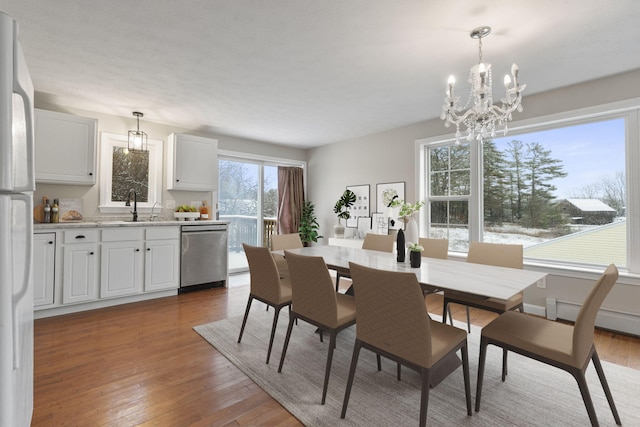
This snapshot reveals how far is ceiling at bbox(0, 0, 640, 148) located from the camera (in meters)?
1.93

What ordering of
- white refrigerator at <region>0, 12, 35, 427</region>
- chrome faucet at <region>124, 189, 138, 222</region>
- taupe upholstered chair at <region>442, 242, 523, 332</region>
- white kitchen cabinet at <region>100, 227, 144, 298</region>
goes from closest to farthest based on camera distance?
white refrigerator at <region>0, 12, 35, 427</region>
taupe upholstered chair at <region>442, 242, 523, 332</region>
white kitchen cabinet at <region>100, 227, 144, 298</region>
chrome faucet at <region>124, 189, 138, 222</region>

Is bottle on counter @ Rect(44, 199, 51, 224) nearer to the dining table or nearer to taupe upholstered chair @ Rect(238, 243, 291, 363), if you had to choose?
taupe upholstered chair @ Rect(238, 243, 291, 363)

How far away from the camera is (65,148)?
3.46 meters

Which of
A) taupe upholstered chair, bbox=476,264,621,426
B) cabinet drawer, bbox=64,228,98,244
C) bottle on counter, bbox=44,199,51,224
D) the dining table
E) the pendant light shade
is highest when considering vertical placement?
the pendant light shade

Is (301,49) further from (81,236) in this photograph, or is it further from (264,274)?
(81,236)

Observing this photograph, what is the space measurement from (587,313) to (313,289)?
1424mm

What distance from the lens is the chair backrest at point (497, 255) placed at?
2499 mm

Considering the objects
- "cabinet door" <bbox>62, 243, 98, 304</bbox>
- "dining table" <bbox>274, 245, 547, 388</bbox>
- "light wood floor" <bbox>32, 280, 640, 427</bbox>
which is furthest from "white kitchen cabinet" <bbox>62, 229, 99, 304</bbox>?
"dining table" <bbox>274, 245, 547, 388</bbox>

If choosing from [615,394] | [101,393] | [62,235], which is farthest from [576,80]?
[62,235]

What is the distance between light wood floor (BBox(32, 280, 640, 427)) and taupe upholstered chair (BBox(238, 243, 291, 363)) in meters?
0.44

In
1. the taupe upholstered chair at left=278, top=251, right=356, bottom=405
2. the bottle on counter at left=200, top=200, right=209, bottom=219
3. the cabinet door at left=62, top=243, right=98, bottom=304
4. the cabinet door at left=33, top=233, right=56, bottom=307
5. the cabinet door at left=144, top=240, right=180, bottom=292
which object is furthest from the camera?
the bottle on counter at left=200, top=200, right=209, bottom=219

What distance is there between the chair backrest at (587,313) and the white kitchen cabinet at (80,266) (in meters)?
4.29

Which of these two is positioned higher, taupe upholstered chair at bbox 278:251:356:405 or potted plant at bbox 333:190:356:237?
potted plant at bbox 333:190:356:237

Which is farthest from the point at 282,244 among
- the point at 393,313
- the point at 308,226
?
the point at 308,226
